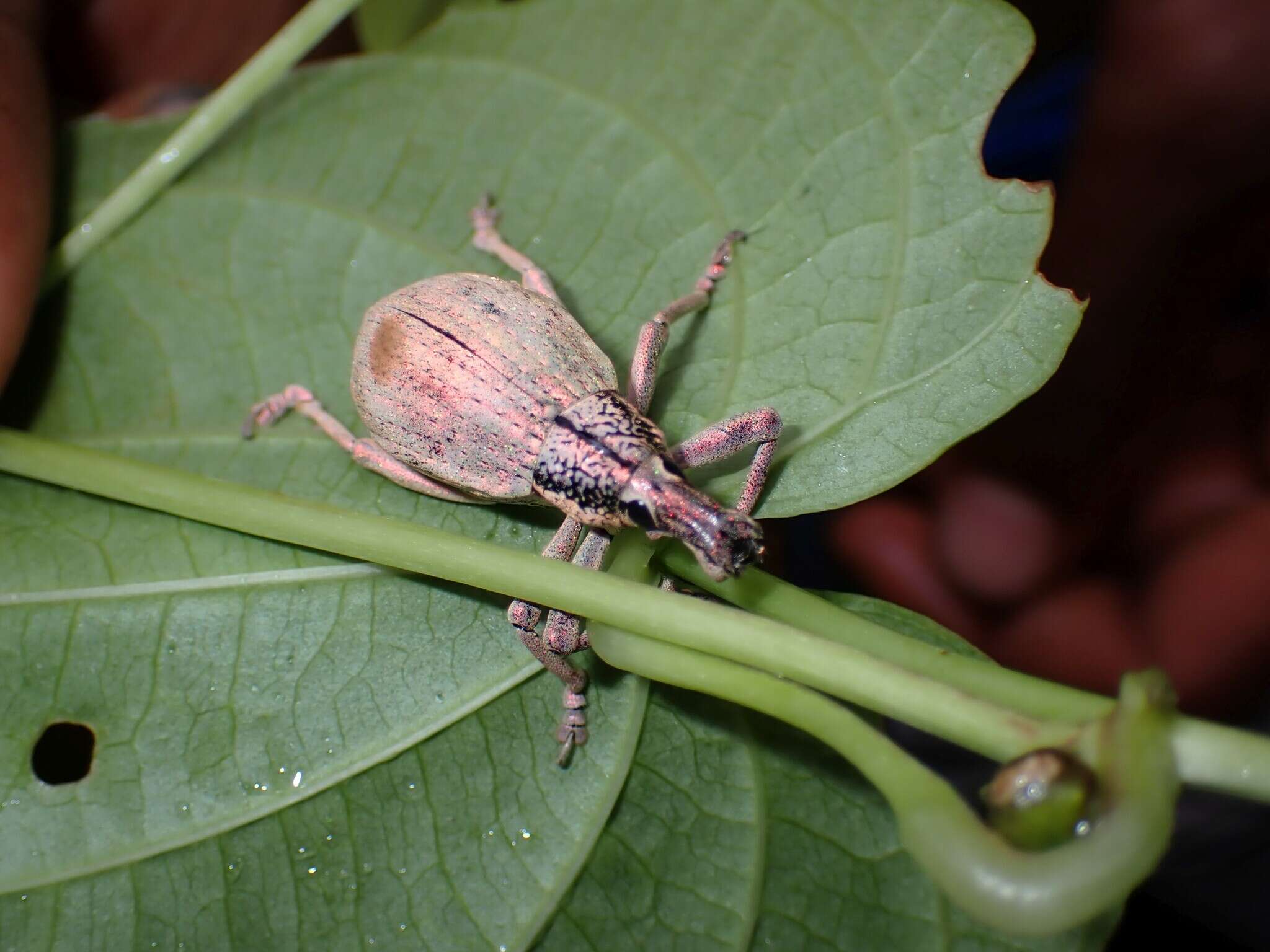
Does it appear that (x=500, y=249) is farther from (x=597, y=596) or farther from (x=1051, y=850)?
(x=1051, y=850)

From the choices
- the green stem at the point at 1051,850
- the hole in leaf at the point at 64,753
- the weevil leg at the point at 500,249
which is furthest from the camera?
the weevil leg at the point at 500,249

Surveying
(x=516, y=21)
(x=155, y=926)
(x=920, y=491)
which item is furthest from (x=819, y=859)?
(x=920, y=491)

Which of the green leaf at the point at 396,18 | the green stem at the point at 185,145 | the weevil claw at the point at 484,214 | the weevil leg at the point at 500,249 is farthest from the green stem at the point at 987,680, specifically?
the green leaf at the point at 396,18

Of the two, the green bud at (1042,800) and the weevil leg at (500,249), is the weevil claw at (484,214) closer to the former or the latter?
the weevil leg at (500,249)

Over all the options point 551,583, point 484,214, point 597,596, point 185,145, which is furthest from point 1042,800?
point 185,145

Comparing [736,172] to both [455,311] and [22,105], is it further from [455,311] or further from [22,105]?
[22,105]

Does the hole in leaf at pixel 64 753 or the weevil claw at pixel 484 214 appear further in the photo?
the weevil claw at pixel 484 214
